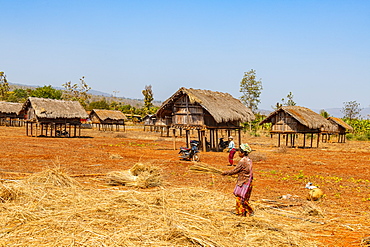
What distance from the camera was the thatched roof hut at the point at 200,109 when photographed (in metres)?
24.7

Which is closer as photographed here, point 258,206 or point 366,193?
point 258,206

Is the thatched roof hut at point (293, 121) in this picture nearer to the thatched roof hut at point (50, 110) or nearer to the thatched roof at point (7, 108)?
the thatched roof hut at point (50, 110)

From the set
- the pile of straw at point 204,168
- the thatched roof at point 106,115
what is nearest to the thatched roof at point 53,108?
the thatched roof at point 106,115

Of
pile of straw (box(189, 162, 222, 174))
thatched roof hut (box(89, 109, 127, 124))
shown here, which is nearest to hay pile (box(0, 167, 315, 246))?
pile of straw (box(189, 162, 222, 174))

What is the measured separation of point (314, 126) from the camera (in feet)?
106

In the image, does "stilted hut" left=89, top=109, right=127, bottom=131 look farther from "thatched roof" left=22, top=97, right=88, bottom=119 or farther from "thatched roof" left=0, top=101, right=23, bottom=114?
"thatched roof" left=22, top=97, right=88, bottom=119

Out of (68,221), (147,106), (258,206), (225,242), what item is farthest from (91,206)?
(147,106)

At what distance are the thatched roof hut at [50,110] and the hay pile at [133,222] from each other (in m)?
31.0

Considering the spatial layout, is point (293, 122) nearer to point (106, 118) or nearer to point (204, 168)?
point (204, 168)

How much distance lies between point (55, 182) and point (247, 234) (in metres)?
5.49

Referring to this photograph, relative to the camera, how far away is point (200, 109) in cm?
2534

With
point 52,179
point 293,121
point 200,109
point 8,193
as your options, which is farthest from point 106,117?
point 8,193

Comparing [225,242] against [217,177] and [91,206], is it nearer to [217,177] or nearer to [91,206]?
[91,206]

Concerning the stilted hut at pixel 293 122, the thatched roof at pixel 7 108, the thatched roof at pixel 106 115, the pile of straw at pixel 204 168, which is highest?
the thatched roof at pixel 7 108
